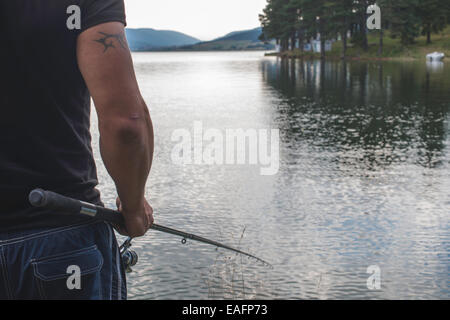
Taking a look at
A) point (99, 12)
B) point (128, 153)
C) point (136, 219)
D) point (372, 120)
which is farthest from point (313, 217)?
point (372, 120)

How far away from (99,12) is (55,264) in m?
0.90

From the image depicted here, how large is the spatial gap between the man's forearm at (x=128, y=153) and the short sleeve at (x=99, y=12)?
0.34 meters

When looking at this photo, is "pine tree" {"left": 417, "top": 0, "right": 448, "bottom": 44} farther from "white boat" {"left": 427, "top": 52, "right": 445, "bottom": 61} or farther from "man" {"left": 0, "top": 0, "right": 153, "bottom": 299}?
"man" {"left": 0, "top": 0, "right": 153, "bottom": 299}

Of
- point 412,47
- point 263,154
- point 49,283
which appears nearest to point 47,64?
point 49,283

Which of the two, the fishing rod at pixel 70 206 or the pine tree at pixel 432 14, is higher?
the pine tree at pixel 432 14

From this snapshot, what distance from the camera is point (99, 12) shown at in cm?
214

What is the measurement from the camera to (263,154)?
1445 centimetres

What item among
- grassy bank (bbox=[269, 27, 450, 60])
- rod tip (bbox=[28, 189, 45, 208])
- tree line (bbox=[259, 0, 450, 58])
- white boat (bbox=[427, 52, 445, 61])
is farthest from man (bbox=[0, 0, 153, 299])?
tree line (bbox=[259, 0, 450, 58])

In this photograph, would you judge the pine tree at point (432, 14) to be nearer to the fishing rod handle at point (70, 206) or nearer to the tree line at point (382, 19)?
the tree line at point (382, 19)

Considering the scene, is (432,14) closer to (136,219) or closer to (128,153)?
(136,219)

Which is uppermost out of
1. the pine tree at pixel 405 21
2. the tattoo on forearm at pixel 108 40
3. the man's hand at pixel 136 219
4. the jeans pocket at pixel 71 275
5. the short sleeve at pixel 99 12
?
the pine tree at pixel 405 21

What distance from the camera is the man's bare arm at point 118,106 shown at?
2158mm

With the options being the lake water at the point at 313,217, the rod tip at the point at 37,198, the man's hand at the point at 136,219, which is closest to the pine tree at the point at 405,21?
the lake water at the point at 313,217

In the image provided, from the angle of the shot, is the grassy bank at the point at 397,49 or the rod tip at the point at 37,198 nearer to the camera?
the rod tip at the point at 37,198
